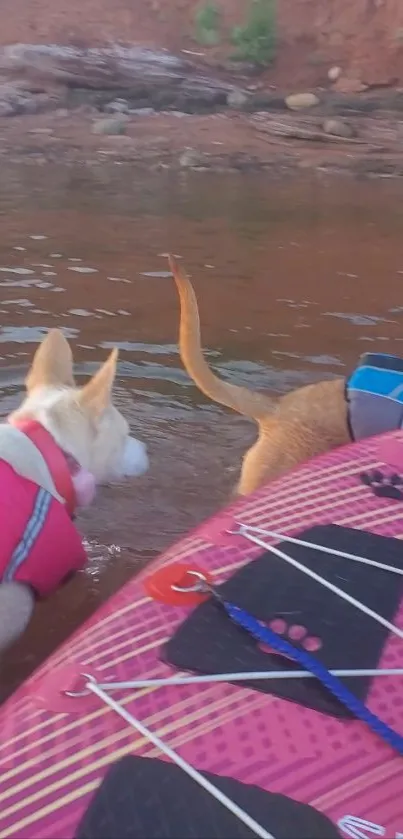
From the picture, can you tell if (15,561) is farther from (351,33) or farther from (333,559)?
(351,33)

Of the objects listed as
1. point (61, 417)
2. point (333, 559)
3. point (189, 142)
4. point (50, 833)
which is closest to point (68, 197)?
point (189, 142)

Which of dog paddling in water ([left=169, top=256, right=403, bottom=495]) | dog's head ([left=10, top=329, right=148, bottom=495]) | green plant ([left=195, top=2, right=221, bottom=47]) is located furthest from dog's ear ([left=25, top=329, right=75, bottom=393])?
green plant ([left=195, top=2, right=221, bottom=47])

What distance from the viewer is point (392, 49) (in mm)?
14875

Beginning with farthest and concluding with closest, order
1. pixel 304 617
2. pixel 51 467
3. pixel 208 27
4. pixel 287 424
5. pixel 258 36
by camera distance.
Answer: pixel 208 27
pixel 258 36
pixel 287 424
pixel 51 467
pixel 304 617

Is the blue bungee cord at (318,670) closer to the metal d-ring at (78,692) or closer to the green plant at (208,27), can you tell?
the metal d-ring at (78,692)

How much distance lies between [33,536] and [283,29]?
612 inches

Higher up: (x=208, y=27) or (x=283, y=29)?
(x=283, y=29)

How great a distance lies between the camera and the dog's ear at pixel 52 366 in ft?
Answer: 9.92

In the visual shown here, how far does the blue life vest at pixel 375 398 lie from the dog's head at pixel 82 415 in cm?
77

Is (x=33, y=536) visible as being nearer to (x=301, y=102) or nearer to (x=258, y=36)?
(x=301, y=102)

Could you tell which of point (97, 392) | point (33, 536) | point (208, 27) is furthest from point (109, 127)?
point (33, 536)

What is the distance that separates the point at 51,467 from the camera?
2615 millimetres

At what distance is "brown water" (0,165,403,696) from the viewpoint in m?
3.55

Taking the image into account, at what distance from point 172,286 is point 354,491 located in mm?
4125
